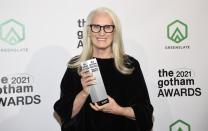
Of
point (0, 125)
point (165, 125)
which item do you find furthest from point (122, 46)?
point (0, 125)

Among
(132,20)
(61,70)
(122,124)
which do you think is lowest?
(122,124)

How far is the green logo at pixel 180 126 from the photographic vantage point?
147 cm

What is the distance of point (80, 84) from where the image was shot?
1228 mm

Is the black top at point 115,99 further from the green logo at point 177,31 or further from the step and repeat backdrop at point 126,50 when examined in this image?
the green logo at point 177,31

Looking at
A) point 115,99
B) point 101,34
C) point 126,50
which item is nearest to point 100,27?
point 101,34

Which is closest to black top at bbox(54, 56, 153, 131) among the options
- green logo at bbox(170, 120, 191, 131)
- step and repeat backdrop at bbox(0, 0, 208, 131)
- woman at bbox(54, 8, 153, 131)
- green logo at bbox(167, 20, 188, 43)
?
woman at bbox(54, 8, 153, 131)

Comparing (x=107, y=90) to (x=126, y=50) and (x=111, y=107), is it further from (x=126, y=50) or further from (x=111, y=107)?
(x=126, y=50)

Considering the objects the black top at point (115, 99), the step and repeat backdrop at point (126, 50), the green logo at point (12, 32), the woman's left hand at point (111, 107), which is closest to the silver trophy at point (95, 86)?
the woman's left hand at point (111, 107)

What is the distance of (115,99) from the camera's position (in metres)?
1.23

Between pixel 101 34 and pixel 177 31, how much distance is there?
0.57 metres

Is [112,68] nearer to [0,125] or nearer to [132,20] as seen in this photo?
[132,20]

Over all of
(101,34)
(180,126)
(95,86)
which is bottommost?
(180,126)

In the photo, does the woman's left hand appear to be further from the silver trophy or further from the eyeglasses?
the eyeglasses

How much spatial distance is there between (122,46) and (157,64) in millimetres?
297
